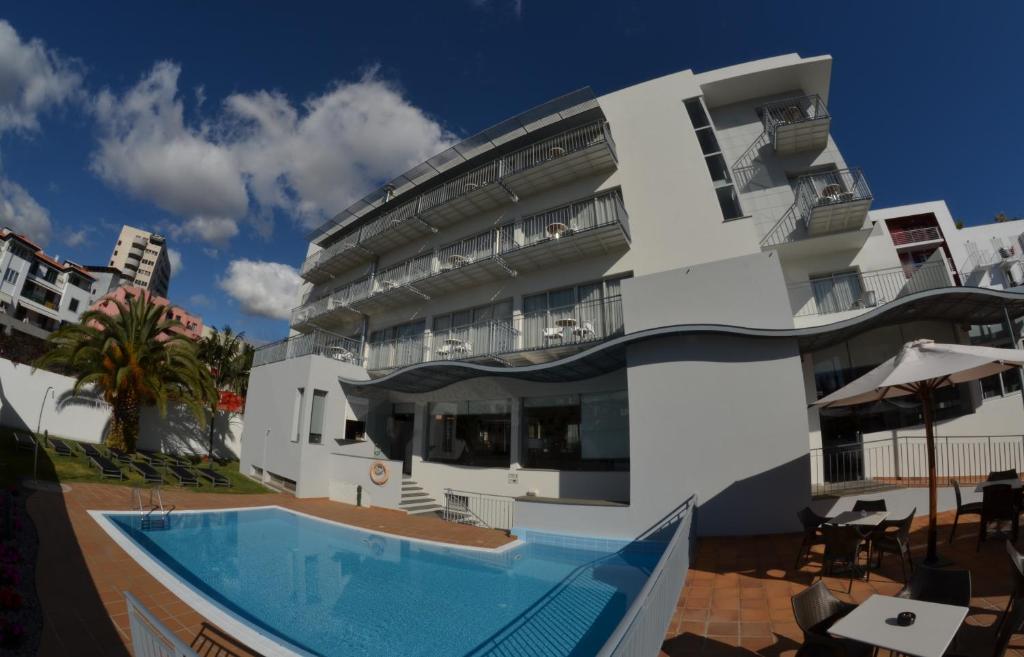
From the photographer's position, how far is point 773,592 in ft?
19.5

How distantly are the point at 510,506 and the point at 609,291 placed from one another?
779 cm

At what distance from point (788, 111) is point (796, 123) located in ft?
6.38

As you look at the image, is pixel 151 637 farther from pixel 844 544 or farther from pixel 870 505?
pixel 870 505

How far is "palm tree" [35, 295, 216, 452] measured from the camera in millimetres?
17859

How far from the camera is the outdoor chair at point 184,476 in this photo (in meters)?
16.3

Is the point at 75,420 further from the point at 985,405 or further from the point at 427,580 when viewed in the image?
the point at 985,405

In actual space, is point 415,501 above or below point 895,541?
below

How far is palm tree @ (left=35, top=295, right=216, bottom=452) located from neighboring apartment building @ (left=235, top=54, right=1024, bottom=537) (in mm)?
2954

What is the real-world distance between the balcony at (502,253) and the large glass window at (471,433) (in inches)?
193

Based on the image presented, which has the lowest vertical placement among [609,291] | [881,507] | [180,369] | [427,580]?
[427,580]

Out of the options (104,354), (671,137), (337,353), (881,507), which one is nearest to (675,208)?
(671,137)


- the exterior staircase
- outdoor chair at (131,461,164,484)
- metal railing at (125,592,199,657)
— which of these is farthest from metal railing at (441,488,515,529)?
metal railing at (125,592,199,657)

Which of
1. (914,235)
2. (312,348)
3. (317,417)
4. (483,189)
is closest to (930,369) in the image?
(483,189)

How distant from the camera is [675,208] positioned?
1389cm
